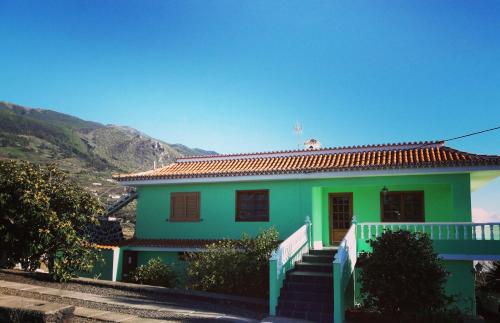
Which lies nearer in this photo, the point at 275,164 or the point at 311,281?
the point at 311,281

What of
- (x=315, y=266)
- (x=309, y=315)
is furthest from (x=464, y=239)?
(x=309, y=315)

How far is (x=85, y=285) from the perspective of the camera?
39.0ft

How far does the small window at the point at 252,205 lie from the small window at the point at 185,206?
176 centimetres

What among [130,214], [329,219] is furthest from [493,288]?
[130,214]

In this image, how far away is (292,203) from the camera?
14.9 m

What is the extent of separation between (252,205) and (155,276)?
4.40 m

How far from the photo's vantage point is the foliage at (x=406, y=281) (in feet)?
30.4

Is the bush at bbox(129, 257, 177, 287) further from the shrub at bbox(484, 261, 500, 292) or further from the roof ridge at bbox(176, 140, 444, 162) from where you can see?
the shrub at bbox(484, 261, 500, 292)

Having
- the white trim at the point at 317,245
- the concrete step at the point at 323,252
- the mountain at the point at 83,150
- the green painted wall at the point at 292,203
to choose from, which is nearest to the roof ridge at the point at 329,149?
the green painted wall at the point at 292,203

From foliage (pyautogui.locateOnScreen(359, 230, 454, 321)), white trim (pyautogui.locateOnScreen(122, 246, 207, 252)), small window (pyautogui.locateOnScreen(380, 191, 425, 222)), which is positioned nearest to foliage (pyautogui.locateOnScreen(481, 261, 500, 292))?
small window (pyautogui.locateOnScreen(380, 191, 425, 222))

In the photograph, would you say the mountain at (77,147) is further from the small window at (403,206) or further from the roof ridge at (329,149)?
the small window at (403,206)

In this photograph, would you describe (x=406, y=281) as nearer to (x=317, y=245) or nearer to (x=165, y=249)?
(x=317, y=245)

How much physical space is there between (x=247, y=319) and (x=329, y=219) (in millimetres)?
7142

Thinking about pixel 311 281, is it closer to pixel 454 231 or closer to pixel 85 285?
pixel 454 231
